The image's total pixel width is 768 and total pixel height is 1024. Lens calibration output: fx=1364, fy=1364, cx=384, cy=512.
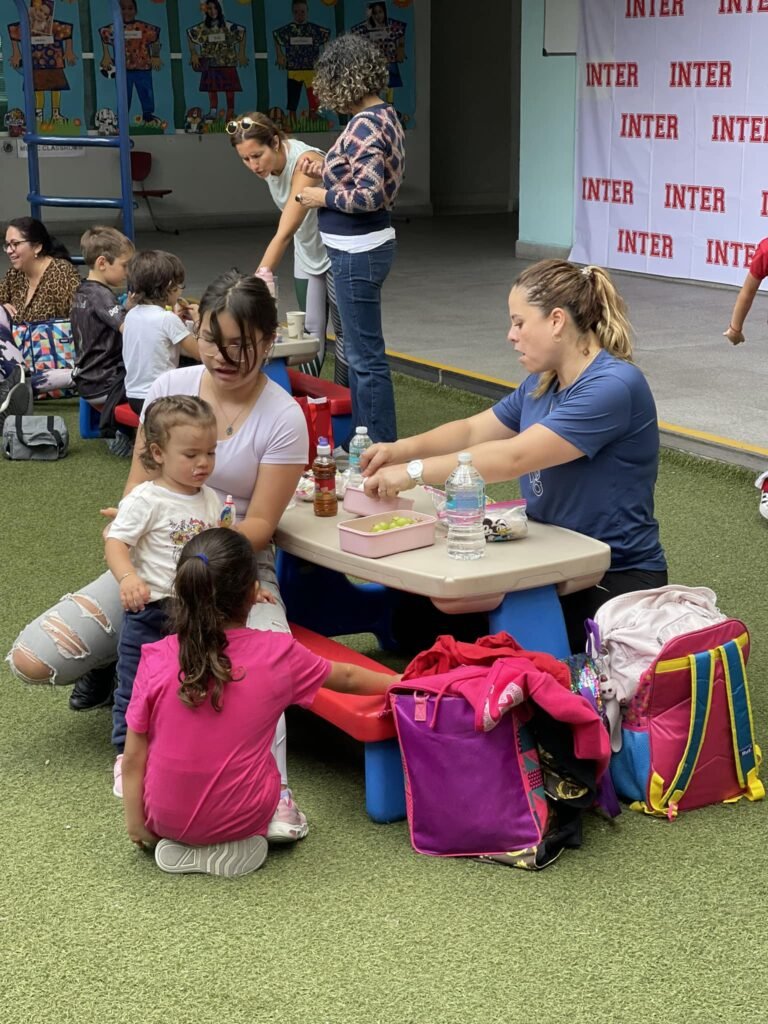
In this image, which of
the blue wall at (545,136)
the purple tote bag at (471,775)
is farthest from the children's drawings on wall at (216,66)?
the purple tote bag at (471,775)

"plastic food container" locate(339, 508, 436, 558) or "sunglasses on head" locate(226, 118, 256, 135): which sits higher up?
"sunglasses on head" locate(226, 118, 256, 135)

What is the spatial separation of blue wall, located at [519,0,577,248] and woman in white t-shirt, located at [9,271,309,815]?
27.8ft

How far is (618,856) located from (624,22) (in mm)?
9066

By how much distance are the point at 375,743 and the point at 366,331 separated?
9.75 ft

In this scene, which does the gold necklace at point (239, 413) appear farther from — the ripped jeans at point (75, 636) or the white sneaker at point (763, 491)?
the white sneaker at point (763, 491)

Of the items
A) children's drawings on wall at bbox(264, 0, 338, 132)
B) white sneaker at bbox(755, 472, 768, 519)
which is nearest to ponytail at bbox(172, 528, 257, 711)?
white sneaker at bbox(755, 472, 768, 519)

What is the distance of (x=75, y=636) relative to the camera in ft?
11.0

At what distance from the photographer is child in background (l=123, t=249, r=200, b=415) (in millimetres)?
5727

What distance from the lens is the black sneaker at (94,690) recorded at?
369cm

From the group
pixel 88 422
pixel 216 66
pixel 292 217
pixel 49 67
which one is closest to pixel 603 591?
pixel 292 217

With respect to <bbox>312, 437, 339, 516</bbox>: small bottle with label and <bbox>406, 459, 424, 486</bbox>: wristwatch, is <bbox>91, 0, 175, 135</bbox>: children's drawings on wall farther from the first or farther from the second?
<bbox>406, 459, 424, 486</bbox>: wristwatch

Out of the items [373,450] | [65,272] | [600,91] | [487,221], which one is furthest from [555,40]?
[373,450]

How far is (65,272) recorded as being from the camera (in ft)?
23.3

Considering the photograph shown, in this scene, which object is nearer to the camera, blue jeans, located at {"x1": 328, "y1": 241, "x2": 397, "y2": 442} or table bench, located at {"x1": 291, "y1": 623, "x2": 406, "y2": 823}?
table bench, located at {"x1": 291, "y1": 623, "x2": 406, "y2": 823}
